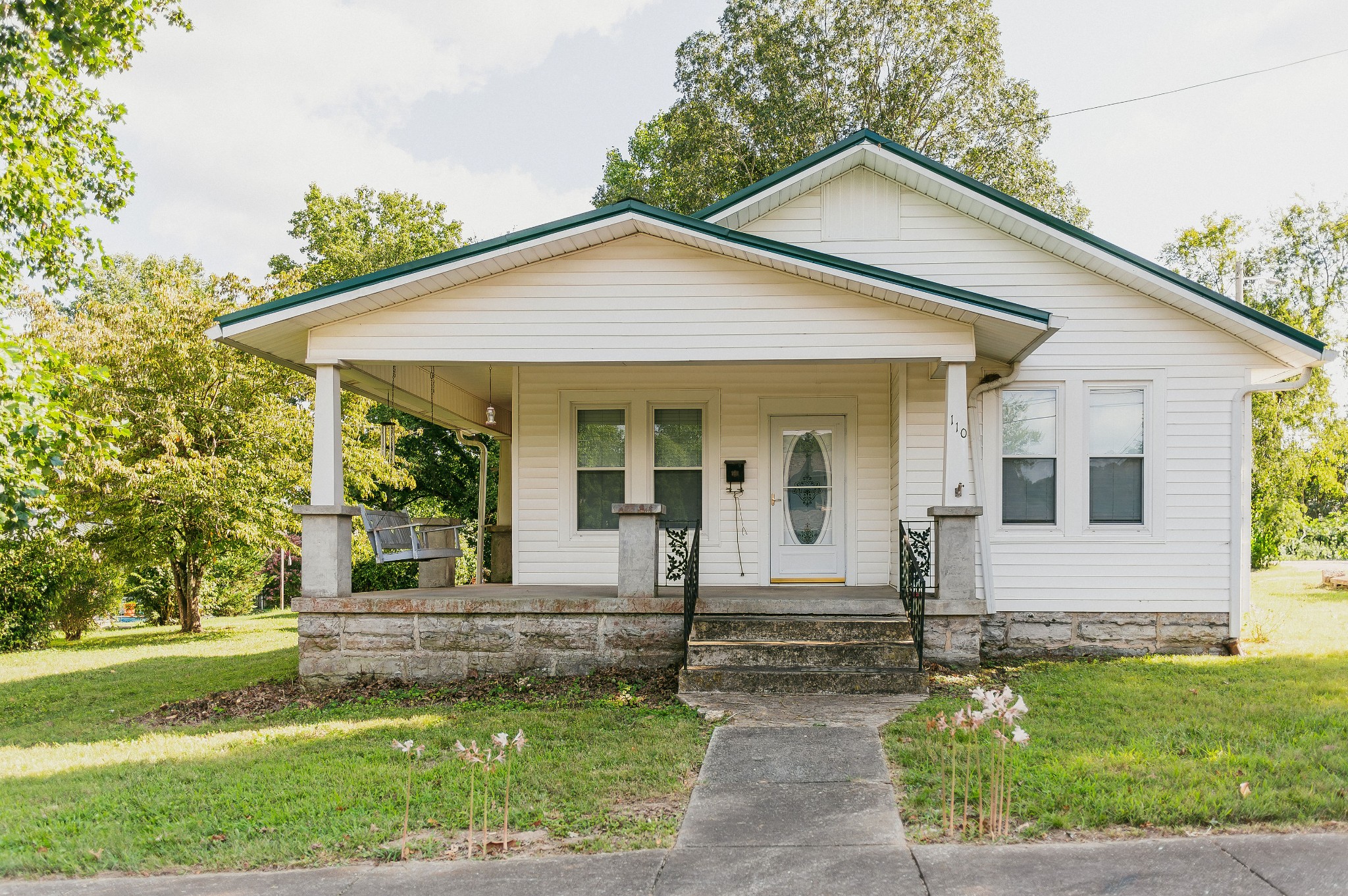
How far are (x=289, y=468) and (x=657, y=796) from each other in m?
12.0

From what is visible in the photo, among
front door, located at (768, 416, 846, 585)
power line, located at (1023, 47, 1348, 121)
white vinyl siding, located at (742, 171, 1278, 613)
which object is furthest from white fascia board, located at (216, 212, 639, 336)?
power line, located at (1023, 47, 1348, 121)

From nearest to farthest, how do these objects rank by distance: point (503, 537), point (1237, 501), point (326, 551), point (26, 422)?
point (26, 422) → point (326, 551) → point (1237, 501) → point (503, 537)

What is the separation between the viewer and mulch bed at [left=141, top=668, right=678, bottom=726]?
8016 mm

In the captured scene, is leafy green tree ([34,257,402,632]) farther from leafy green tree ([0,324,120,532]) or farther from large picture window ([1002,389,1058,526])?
large picture window ([1002,389,1058,526])

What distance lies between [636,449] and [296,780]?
5911 millimetres

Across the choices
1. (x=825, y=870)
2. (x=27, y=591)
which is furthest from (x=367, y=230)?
(x=825, y=870)

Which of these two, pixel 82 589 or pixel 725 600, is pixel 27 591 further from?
pixel 725 600

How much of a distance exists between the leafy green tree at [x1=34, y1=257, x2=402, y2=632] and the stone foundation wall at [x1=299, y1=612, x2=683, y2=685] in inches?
268

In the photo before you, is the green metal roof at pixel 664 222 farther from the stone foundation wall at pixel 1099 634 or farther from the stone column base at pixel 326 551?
the stone foundation wall at pixel 1099 634

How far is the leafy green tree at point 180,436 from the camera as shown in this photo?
14.4m

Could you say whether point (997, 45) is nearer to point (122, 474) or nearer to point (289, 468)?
point (289, 468)

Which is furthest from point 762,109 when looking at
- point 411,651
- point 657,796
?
point 657,796

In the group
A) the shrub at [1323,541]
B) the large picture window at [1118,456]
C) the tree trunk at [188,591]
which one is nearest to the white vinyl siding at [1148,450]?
the large picture window at [1118,456]

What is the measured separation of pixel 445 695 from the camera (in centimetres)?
832
